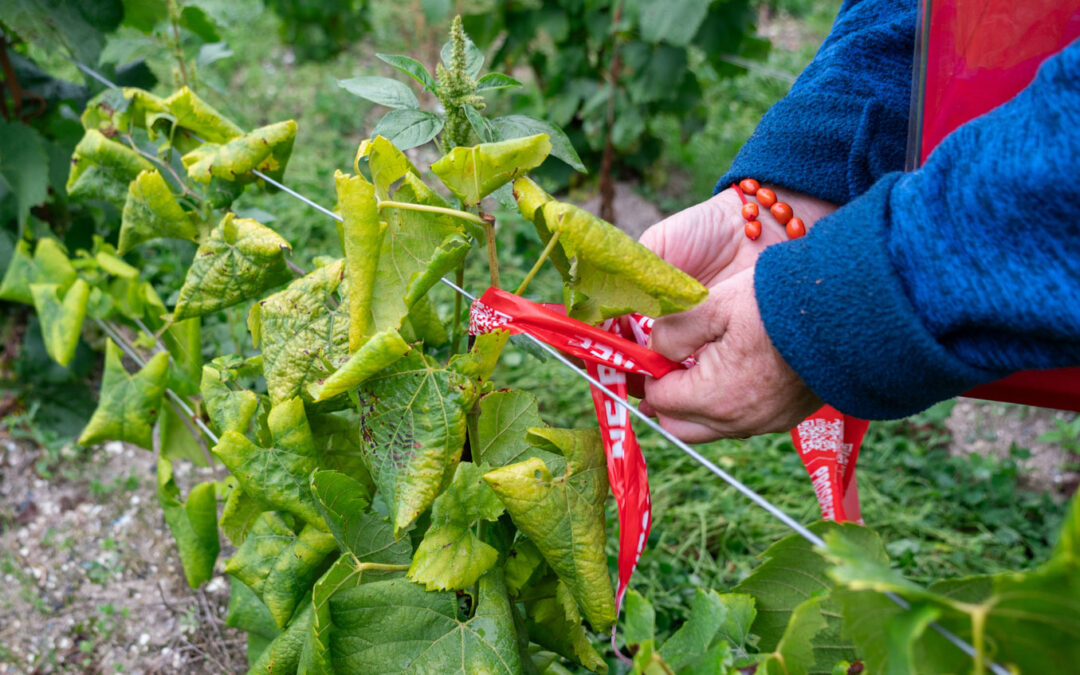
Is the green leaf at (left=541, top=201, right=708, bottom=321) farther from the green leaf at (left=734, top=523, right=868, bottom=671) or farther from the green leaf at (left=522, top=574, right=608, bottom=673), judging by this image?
the green leaf at (left=522, top=574, right=608, bottom=673)

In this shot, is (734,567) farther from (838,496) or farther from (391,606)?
(391,606)

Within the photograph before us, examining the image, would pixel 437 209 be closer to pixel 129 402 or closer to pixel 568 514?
pixel 568 514

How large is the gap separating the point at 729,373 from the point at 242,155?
890 millimetres

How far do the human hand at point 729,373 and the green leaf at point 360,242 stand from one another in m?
0.39

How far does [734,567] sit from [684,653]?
1.26 meters

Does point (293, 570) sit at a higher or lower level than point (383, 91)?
lower

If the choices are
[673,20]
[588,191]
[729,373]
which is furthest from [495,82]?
[588,191]

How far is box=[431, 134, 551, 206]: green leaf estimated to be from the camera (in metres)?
0.94

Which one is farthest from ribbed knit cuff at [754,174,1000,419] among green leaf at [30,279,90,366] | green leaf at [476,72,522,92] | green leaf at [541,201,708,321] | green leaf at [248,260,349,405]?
green leaf at [30,279,90,366]

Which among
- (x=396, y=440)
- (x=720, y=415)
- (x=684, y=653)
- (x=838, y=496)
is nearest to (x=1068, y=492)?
(x=838, y=496)

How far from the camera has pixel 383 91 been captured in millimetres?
1168

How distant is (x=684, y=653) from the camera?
2.91 feet

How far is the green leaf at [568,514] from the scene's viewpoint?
100cm

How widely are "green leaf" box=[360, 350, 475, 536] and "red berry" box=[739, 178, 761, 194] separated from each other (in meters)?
0.61
